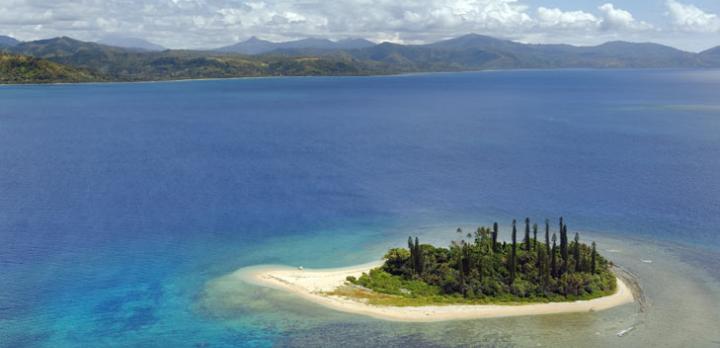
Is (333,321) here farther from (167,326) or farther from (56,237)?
(56,237)

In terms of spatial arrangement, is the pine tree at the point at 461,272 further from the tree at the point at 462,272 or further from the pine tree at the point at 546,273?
the pine tree at the point at 546,273

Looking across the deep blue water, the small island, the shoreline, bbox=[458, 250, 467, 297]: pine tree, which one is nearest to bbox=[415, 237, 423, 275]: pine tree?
the small island

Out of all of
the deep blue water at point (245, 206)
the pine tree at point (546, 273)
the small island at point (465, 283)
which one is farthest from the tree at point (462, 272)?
the deep blue water at point (245, 206)

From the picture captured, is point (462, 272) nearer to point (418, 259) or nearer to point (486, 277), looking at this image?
point (486, 277)

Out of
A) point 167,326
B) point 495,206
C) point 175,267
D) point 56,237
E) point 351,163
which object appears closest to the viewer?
point 167,326

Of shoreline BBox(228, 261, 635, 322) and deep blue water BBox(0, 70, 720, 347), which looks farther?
deep blue water BBox(0, 70, 720, 347)

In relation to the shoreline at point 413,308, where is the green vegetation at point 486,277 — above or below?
above

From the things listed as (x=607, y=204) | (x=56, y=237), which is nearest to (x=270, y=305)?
(x=56, y=237)

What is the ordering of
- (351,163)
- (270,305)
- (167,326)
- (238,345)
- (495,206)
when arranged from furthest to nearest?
(351,163), (495,206), (270,305), (167,326), (238,345)

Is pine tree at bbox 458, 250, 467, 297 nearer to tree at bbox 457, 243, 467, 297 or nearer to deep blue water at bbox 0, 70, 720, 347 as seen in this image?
tree at bbox 457, 243, 467, 297
